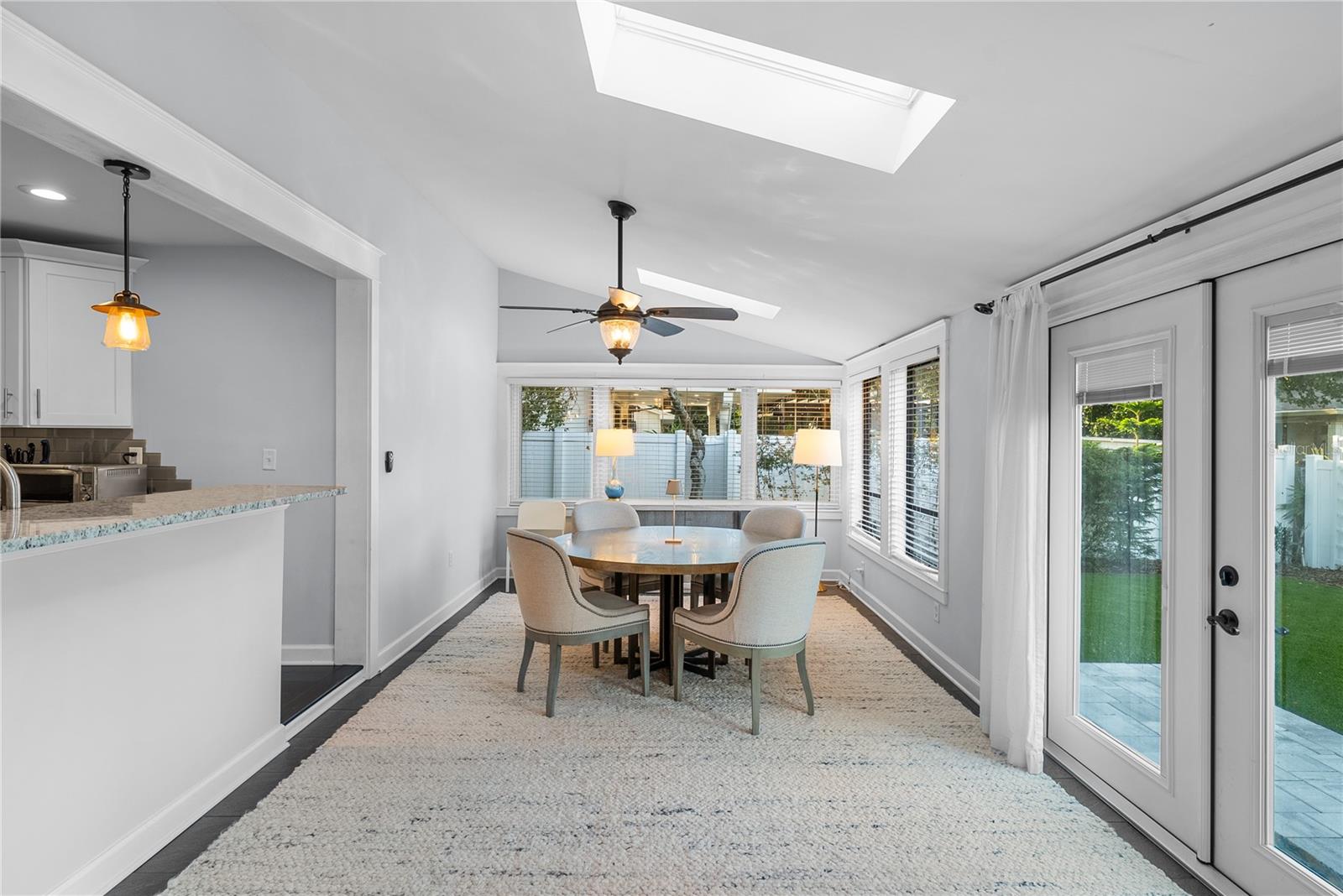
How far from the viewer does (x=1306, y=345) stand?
178 centimetres

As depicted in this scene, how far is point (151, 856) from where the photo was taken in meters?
2.16

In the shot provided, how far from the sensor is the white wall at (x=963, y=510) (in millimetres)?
3516

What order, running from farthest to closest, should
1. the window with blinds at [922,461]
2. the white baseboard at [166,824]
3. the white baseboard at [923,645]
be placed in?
the window with blinds at [922,461]
the white baseboard at [923,645]
the white baseboard at [166,824]

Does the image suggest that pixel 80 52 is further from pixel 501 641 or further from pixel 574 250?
pixel 501 641

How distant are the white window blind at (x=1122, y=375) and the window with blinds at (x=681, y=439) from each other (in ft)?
13.7

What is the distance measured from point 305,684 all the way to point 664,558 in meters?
2.00

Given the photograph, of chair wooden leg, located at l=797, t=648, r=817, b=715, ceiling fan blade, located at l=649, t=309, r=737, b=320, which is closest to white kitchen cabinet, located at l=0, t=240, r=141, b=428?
ceiling fan blade, located at l=649, t=309, r=737, b=320

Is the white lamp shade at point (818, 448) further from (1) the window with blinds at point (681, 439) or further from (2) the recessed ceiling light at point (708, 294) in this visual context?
(1) the window with blinds at point (681, 439)

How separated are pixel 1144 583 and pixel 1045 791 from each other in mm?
908

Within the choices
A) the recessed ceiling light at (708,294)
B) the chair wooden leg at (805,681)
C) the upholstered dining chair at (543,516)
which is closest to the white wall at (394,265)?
the upholstered dining chair at (543,516)

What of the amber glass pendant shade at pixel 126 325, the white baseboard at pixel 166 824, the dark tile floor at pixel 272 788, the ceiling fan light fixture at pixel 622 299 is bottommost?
the dark tile floor at pixel 272 788

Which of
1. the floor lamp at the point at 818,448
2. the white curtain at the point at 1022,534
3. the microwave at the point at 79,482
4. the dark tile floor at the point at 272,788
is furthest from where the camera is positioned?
the floor lamp at the point at 818,448

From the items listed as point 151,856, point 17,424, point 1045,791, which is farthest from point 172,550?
point 1045,791

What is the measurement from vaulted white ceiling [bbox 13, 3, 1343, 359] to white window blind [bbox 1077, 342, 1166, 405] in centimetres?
43
